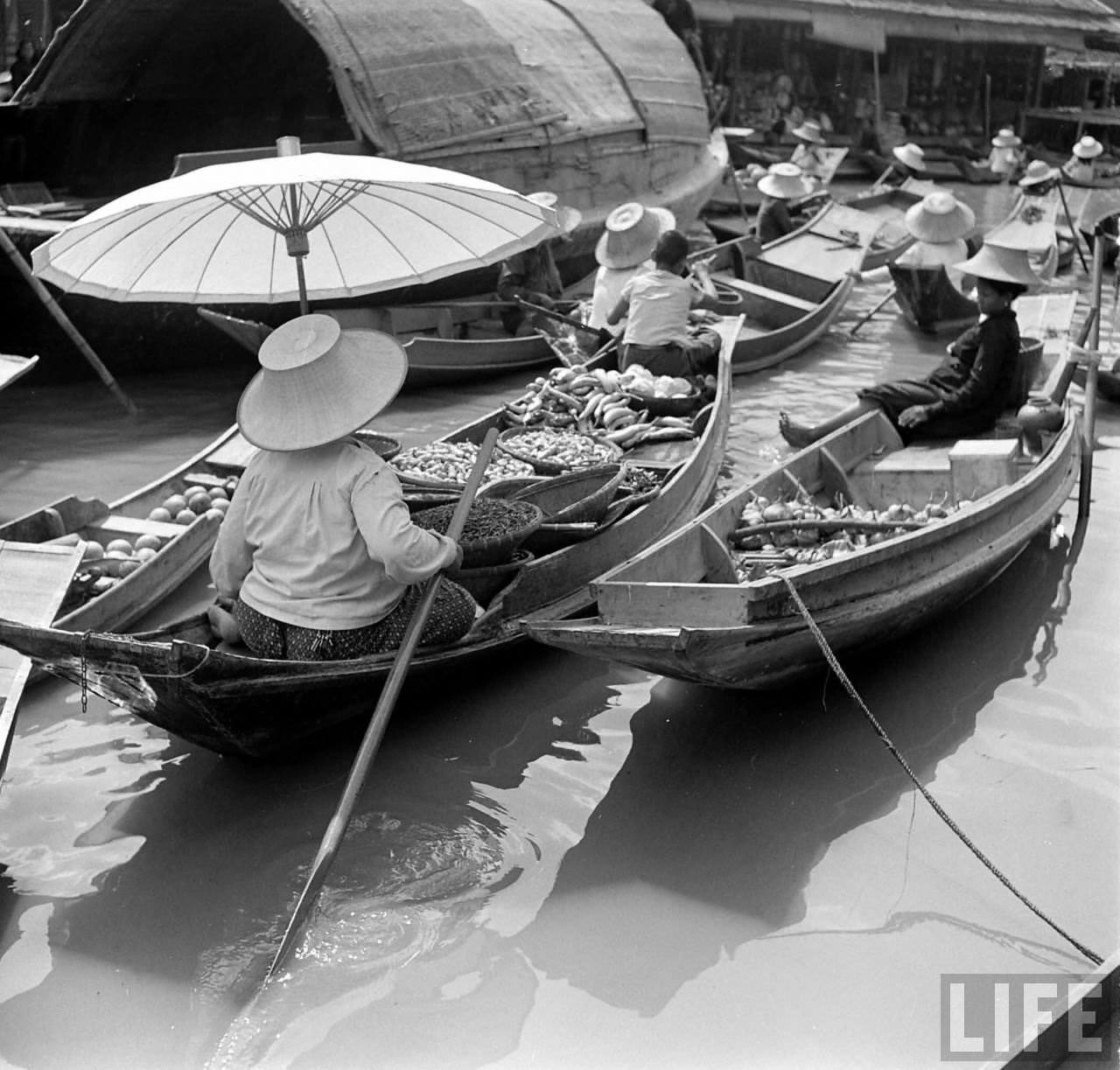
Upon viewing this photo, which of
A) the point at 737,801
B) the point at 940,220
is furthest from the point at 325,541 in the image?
the point at 940,220

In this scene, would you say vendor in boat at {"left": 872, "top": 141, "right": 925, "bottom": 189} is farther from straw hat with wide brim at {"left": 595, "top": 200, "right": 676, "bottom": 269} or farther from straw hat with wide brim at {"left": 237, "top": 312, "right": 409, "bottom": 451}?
straw hat with wide brim at {"left": 237, "top": 312, "right": 409, "bottom": 451}

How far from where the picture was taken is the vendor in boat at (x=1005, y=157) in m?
18.6

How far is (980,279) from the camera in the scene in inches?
242

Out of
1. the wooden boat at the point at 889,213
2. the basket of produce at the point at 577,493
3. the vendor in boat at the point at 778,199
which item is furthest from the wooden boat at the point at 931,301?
the basket of produce at the point at 577,493

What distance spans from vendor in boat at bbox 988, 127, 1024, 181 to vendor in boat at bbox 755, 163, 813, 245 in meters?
7.56

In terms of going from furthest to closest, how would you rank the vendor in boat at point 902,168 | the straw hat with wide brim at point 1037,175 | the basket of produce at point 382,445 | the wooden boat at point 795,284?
the vendor in boat at point 902,168, the straw hat with wide brim at point 1037,175, the wooden boat at point 795,284, the basket of produce at point 382,445

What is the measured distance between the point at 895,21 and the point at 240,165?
1725 centimetres

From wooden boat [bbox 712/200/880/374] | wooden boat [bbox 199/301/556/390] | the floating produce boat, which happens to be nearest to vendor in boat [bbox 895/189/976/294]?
wooden boat [bbox 712/200/880/374]

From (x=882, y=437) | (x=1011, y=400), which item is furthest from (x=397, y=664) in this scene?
(x=1011, y=400)

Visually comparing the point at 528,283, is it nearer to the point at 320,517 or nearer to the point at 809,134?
the point at 320,517

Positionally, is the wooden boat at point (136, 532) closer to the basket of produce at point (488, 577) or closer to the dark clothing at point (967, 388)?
the basket of produce at point (488, 577)

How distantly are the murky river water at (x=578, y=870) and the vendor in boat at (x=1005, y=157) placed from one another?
49.3ft

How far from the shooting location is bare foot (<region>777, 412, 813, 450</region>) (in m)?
6.74

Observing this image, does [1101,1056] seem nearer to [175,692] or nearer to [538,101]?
[175,692]
